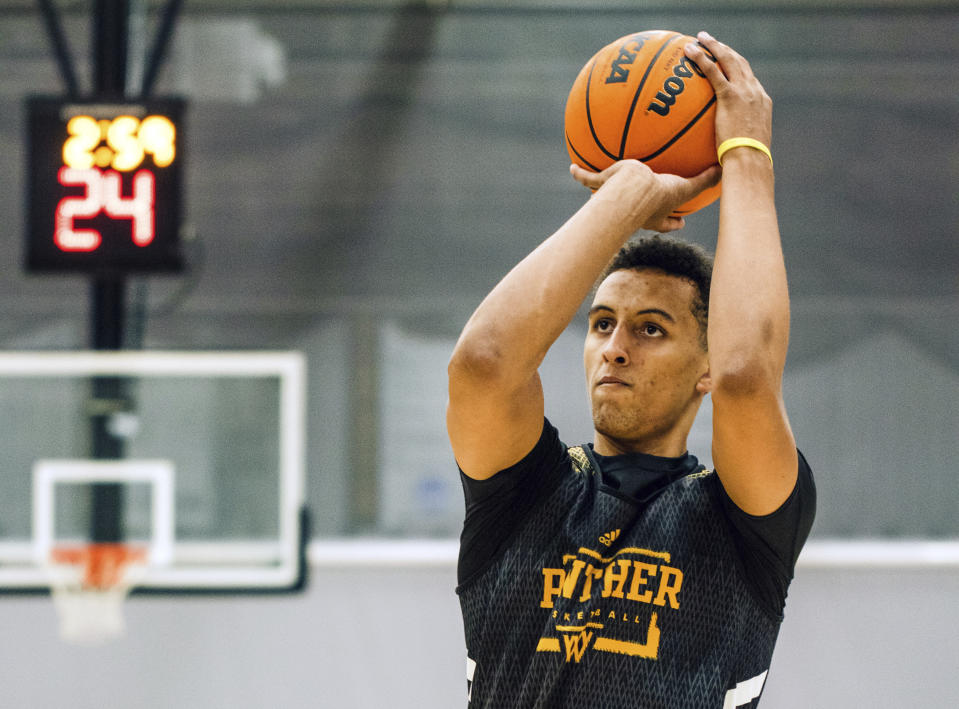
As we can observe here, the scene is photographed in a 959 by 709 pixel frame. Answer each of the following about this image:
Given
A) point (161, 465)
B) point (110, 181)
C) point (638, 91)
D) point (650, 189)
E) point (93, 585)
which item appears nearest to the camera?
point (650, 189)

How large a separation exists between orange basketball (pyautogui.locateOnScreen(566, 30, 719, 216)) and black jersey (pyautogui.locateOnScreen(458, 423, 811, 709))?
1.34ft

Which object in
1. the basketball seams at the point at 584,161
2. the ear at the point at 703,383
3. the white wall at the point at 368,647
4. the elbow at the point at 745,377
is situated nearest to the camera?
the elbow at the point at 745,377

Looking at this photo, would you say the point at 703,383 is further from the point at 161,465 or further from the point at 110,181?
the point at 161,465

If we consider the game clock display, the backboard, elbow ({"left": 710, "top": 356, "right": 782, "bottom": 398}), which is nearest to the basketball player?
elbow ({"left": 710, "top": 356, "right": 782, "bottom": 398})

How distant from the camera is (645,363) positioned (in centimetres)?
116

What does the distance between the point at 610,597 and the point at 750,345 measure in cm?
34

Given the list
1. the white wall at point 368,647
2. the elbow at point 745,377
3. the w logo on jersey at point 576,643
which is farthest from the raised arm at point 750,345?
the white wall at point 368,647

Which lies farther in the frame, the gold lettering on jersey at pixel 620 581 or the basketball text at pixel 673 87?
A: the basketball text at pixel 673 87

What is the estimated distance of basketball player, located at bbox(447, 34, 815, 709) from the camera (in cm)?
101

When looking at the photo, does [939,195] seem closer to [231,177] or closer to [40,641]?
[231,177]

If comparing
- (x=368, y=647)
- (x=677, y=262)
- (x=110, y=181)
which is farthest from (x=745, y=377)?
(x=368, y=647)

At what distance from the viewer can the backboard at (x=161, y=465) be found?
3242 millimetres

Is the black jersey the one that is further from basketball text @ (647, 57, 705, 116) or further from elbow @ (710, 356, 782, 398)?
basketball text @ (647, 57, 705, 116)

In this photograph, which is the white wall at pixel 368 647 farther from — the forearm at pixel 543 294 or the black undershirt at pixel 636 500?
the forearm at pixel 543 294
